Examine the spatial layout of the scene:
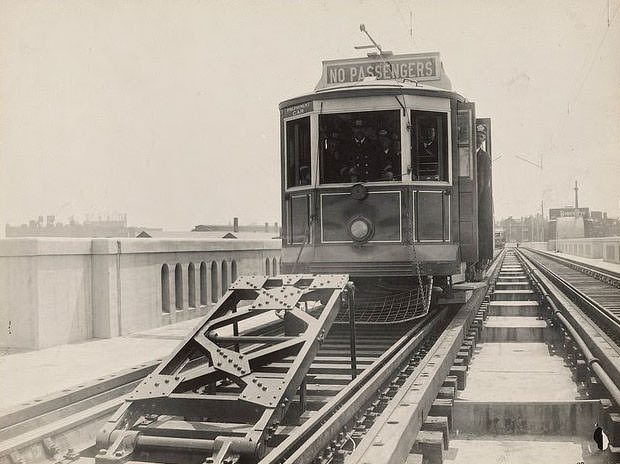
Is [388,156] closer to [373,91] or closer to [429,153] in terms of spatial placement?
[429,153]

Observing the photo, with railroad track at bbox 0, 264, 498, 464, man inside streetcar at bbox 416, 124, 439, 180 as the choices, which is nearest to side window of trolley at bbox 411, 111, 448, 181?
man inside streetcar at bbox 416, 124, 439, 180

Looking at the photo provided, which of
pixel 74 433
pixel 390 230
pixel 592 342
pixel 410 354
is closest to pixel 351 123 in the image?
pixel 390 230

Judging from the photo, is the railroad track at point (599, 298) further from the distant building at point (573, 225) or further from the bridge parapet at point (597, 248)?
the distant building at point (573, 225)

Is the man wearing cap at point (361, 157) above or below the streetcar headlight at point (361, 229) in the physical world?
above

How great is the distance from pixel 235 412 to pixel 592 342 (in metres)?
4.78

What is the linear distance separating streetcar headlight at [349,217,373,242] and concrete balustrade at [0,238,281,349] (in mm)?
3502

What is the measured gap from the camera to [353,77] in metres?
9.38

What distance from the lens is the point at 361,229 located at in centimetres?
783

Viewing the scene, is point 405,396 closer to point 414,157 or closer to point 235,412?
point 235,412

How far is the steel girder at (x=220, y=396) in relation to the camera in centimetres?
377

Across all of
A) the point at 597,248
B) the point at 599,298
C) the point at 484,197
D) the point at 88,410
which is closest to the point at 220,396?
the point at 88,410

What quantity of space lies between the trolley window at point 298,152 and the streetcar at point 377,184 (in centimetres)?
1

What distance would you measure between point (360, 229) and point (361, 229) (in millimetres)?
12

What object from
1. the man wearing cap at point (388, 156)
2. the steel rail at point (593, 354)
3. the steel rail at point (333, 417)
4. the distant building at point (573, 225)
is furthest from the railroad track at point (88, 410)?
the distant building at point (573, 225)
